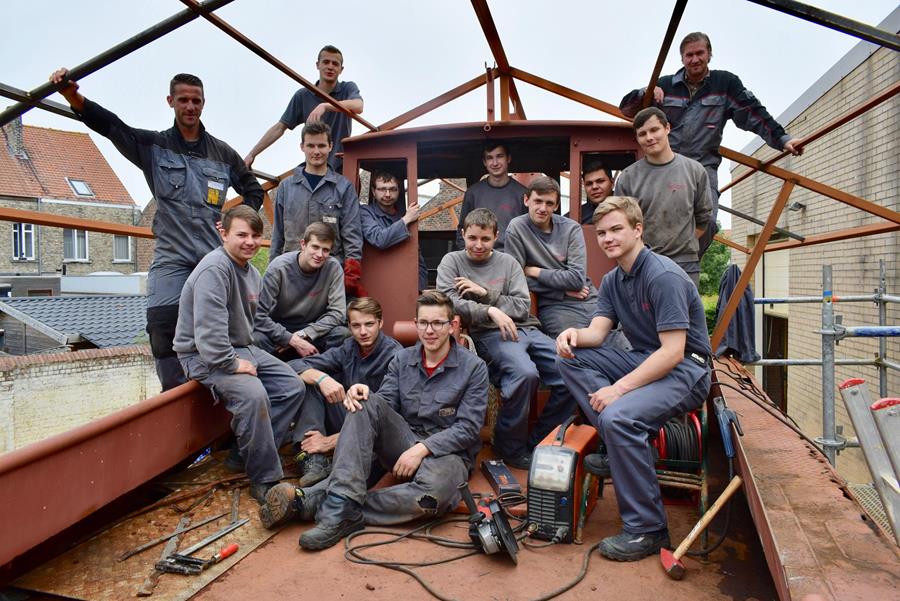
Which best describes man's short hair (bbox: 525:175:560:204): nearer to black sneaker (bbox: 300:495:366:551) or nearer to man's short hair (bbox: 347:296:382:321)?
man's short hair (bbox: 347:296:382:321)

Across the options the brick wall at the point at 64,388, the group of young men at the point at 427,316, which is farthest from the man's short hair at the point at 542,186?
the brick wall at the point at 64,388

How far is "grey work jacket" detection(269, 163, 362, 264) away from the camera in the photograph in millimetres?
4859

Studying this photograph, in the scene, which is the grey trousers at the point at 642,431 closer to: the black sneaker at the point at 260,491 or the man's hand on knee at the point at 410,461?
the man's hand on knee at the point at 410,461

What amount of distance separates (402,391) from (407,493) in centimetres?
65

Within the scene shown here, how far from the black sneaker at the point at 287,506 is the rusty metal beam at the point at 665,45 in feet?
10.1

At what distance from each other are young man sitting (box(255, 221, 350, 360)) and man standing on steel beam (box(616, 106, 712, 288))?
2.12m

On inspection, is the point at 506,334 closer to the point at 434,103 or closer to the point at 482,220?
the point at 482,220

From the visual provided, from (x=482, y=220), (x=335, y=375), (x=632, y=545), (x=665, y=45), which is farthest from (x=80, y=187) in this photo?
(x=632, y=545)

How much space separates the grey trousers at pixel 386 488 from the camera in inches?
123

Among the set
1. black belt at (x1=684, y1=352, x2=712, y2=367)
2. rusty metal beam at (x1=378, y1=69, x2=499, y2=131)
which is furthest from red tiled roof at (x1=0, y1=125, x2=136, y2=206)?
black belt at (x1=684, y1=352, x2=712, y2=367)

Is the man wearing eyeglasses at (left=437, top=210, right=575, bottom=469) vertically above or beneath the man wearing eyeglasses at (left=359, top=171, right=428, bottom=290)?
beneath

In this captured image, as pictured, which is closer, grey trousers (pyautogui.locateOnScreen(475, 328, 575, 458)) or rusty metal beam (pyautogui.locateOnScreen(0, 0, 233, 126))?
rusty metal beam (pyautogui.locateOnScreen(0, 0, 233, 126))

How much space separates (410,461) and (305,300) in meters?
1.60

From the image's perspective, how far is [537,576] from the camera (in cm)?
259
